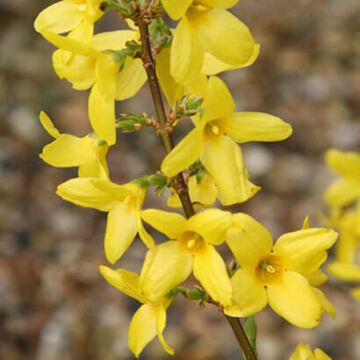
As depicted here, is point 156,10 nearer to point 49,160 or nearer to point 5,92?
point 49,160

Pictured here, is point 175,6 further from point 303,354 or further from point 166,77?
point 303,354

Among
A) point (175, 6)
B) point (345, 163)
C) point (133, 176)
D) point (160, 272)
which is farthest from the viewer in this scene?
point (133, 176)

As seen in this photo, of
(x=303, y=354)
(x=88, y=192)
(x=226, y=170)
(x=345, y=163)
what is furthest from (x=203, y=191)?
(x=345, y=163)

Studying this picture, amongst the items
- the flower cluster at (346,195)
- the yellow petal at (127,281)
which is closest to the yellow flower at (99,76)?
the yellow petal at (127,281)

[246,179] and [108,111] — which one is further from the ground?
[108,111]

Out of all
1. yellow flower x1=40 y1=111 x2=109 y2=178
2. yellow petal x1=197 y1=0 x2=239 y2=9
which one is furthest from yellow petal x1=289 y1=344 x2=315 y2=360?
yellow petal x1=197 y1=0 x2=239 y2=9

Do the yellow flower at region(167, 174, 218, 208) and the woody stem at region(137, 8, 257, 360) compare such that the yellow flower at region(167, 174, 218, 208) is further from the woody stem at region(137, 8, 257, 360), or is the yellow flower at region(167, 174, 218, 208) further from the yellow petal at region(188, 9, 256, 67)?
the yellow petal at region(188, 9, 256, 67)

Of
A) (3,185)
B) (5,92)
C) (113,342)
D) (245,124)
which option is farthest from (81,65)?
(5,92)
